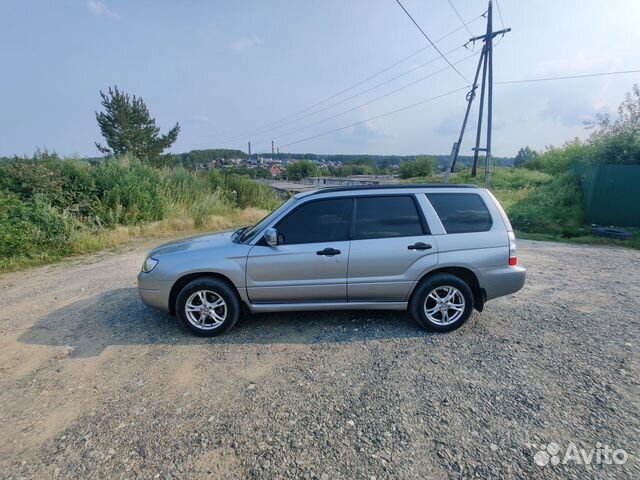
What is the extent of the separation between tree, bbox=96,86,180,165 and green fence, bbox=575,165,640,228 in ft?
103

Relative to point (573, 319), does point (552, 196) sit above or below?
above

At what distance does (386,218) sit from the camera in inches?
145

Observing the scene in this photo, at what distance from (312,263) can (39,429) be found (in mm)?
2564

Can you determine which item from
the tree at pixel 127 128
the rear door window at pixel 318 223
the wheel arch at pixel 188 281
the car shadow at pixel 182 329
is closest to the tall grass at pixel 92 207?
the car shadow at pixel 182 329

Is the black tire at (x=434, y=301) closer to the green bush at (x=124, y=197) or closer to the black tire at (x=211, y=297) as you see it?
the black tire at (x=211, y=297)

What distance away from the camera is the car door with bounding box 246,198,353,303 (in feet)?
11.6

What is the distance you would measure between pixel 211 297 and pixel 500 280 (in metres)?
3.27

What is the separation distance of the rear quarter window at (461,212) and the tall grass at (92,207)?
8153 mm

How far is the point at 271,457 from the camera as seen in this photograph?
210cm

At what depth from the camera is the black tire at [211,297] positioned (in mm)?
3541

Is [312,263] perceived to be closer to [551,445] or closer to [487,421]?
[487,421]

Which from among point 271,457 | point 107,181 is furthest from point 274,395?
point 107,181

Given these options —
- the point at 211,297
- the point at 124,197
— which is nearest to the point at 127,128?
the point at 124,197

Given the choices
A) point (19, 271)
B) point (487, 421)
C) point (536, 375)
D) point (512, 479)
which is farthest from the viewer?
point (19, 271)
